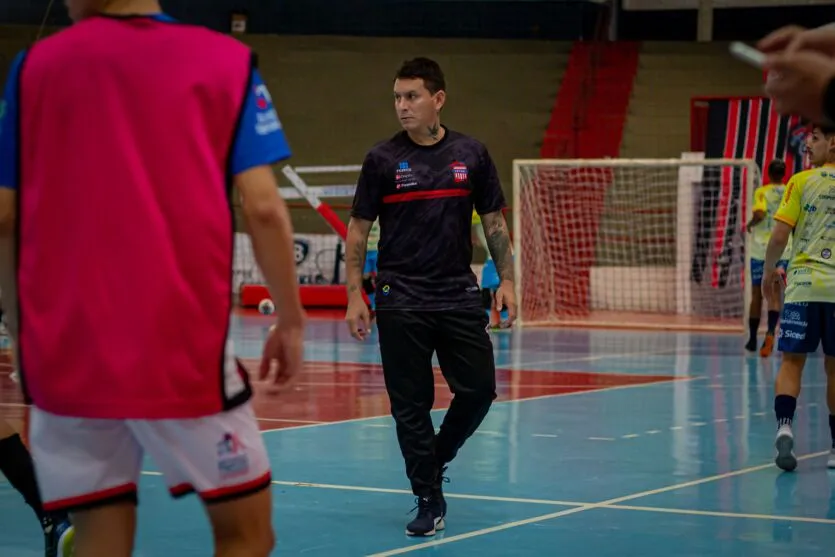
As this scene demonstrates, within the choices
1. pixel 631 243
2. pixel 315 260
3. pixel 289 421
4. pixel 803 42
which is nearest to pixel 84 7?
pixel 803 42

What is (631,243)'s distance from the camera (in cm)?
2425

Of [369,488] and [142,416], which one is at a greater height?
[142,416]

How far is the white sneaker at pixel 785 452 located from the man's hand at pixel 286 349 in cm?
525

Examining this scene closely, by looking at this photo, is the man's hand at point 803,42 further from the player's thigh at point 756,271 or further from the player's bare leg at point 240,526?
the player's thigh at point 756,271

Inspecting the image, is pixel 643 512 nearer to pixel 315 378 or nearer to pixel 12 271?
pixel 12 271

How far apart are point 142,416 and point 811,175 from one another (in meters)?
5.99

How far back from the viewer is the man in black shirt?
21.9 ft

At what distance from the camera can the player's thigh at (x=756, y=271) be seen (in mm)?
16906

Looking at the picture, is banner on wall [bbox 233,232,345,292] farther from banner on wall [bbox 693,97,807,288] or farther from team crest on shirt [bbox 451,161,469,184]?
team crest on shirt [bbox 451,161,469,184]

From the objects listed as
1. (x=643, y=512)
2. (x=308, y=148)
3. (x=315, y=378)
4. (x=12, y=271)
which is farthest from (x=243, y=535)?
(x=308, y=148)

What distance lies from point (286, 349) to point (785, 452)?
5366mm

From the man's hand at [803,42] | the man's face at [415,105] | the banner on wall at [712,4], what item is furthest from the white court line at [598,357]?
the banner on wall at [712,4]

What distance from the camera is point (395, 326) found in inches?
264

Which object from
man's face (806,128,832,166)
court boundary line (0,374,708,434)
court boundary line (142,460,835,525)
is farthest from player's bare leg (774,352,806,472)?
court boundary line (0,374,708,434)
